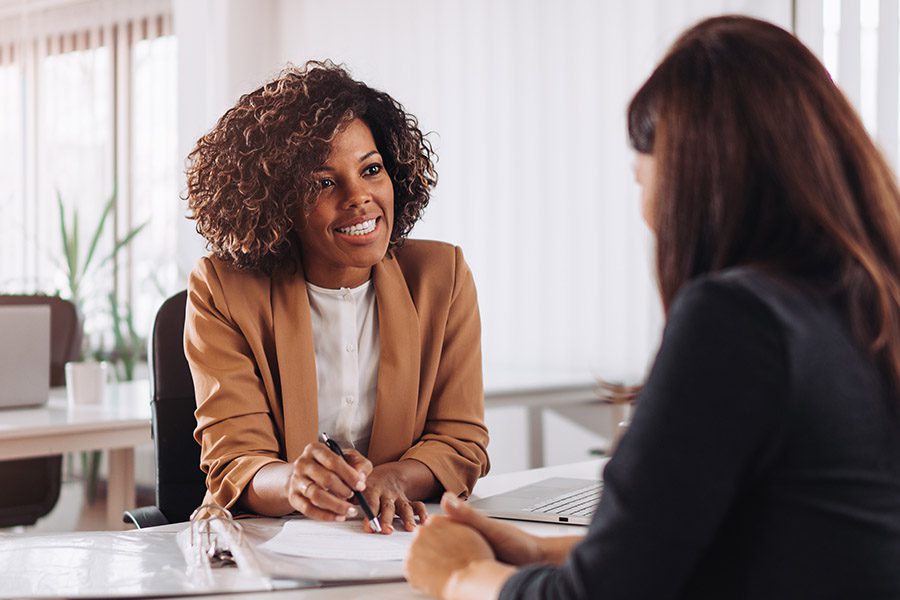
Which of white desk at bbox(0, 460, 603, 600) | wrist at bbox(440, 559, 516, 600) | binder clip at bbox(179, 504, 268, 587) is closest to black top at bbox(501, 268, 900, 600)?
wrist at bbox(440, 559, 516, 600)

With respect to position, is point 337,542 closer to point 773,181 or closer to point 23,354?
point 773,181

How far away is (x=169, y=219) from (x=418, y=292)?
3.75 m

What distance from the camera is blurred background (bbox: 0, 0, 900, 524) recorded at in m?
3.80

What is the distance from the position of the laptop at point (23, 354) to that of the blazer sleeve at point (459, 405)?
1.63 metres

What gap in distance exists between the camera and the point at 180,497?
1.85m

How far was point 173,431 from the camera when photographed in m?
1.85

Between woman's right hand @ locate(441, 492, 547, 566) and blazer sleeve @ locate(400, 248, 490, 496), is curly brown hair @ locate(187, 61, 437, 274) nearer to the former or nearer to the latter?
blazer sleeve @ locate(400, 248, 490, 496)

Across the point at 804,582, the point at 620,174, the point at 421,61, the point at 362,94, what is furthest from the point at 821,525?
the point at 421,61

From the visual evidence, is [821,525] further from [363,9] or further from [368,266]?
[363,9]

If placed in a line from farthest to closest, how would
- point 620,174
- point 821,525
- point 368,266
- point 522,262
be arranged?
1. point 522,262
2. point 620,174
3. point 368,266
4. point 821,525

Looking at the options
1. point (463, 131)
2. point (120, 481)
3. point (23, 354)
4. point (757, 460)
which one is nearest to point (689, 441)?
point (757, 460)

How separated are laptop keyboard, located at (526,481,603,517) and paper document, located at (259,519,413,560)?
23 centimetres

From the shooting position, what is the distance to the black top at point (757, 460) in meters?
0.72

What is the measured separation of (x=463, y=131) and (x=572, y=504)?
3.02 m
